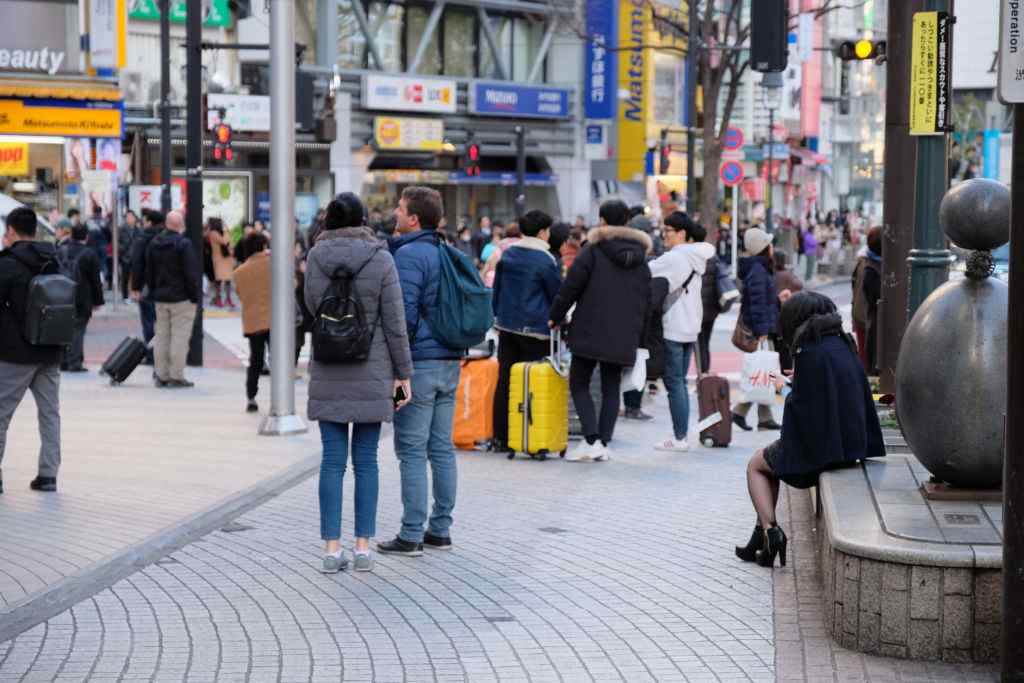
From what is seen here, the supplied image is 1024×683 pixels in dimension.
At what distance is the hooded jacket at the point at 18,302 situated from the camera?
10430mm

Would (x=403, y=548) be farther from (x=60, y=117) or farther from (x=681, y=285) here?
(x=60, y=117)

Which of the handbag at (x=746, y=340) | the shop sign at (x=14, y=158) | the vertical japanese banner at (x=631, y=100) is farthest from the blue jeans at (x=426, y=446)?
the vertical japanese banner at (x=631, y=100)

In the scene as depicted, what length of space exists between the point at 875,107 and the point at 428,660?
8255 centimetres

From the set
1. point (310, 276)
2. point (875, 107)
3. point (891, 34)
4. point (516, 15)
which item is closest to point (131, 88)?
point (516, 15)

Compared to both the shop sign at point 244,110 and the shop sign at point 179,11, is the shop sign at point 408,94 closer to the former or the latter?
the shop sign at point 179,11

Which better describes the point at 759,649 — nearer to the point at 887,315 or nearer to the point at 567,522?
the point at 567,522

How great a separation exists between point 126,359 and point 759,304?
6.77 meters

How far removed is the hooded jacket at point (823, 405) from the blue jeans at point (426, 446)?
1.74 m

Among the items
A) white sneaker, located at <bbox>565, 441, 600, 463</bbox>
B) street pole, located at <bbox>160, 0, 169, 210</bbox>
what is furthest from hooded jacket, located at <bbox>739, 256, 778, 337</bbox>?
street pole, located at <bbox>160, 0, 169, 210</bbox>

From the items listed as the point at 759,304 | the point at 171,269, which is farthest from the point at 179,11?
the point at 759,304

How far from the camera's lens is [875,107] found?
86.2m

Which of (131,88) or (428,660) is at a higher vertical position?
(131,88)

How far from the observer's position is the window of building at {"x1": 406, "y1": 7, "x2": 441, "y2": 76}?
50219mm

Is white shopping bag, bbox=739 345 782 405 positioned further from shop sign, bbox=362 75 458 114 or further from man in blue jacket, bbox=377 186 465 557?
shop sign, bbox=362 75 458 114
